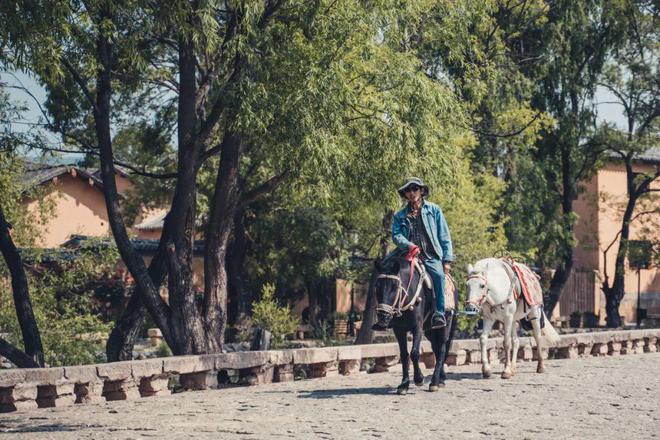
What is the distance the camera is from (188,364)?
15227 mm

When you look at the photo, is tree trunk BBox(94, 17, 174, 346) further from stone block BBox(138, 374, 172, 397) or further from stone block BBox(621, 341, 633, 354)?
stone block BBox(621, 341, 633, 354)

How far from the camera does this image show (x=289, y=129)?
1759 cm

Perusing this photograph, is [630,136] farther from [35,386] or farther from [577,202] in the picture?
[35,386]

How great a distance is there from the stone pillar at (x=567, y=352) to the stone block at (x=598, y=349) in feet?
3.55

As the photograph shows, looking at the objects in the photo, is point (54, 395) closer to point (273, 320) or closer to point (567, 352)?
point (567, 352)

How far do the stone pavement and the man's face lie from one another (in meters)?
2.55

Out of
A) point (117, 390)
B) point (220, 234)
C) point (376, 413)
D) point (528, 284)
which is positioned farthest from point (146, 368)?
point (220, 234)

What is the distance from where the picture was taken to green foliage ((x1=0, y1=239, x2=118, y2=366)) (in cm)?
2198

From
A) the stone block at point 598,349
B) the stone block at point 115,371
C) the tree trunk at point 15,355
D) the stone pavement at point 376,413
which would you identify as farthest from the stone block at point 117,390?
the stone block at point 598,349

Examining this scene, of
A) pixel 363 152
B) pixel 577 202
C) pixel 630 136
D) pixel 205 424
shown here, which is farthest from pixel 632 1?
pixel 205 424

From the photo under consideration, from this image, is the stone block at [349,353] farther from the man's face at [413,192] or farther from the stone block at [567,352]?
the stone block at [567,352]

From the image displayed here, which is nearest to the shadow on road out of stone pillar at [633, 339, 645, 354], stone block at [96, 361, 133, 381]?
stone block at [96, 361, 133, 381]

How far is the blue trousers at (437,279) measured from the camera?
1369cm

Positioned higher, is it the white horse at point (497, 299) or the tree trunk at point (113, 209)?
the tree trunk at point (113, 209)
